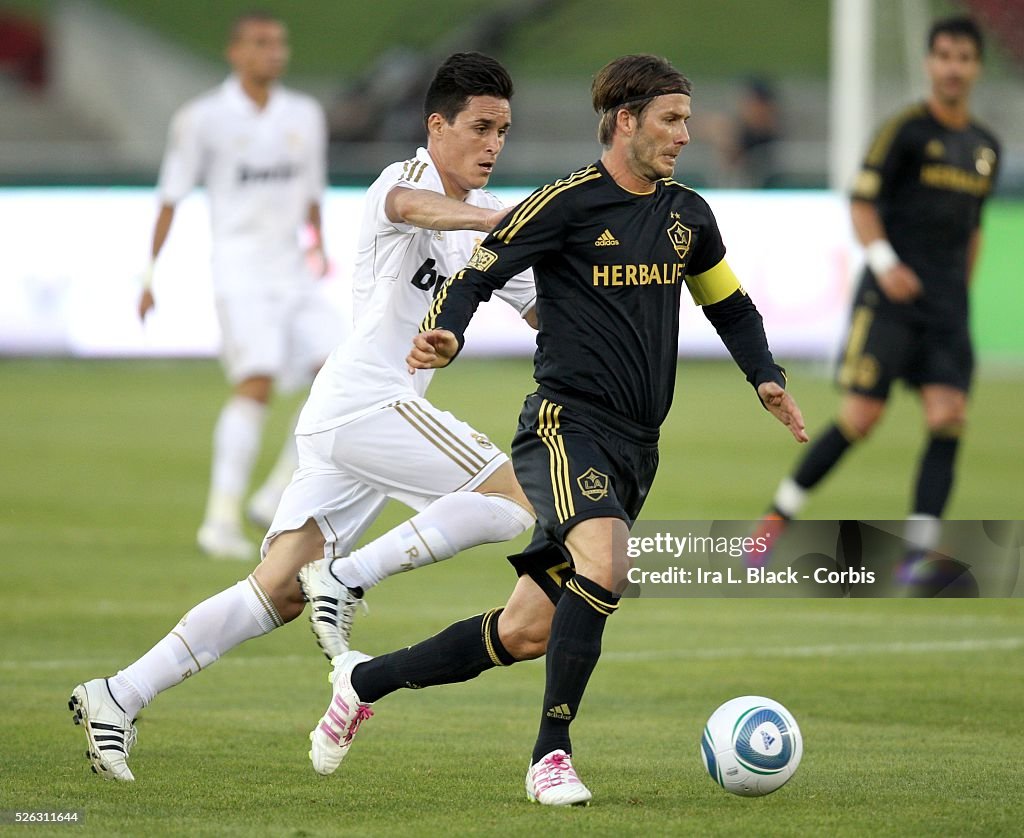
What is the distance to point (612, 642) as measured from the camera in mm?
8141

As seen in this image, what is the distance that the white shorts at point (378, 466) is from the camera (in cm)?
582

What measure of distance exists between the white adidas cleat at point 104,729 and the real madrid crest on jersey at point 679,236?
83.3 inches

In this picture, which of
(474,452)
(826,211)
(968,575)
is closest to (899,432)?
(826,211)

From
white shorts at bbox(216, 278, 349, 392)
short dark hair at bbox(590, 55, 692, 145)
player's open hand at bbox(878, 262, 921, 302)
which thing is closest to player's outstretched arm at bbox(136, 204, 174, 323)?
white shorts at bbox(216, 278, 349, 392)

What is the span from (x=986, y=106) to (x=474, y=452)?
2220 cm

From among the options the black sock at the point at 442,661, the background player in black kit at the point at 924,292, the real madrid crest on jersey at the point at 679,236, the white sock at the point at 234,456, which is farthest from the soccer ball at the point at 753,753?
the white sock at the point at 234,456

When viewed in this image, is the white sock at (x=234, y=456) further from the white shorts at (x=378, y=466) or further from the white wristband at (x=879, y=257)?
the white shorts at (x=378, y=466)

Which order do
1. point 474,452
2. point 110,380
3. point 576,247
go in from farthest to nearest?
point 110,380, point 474,452, point 576,247

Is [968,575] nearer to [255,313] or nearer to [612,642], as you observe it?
[612,642]

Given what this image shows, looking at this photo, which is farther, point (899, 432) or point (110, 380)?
point (110, 380)

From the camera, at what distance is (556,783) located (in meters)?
5.06

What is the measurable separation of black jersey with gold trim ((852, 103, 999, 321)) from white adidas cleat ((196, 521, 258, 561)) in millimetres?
3628

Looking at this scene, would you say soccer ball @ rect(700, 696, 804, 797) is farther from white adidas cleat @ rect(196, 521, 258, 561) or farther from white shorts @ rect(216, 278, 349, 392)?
white shorts @ rect(216, 278, 349, 392)

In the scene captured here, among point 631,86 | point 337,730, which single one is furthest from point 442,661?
point 631,86
